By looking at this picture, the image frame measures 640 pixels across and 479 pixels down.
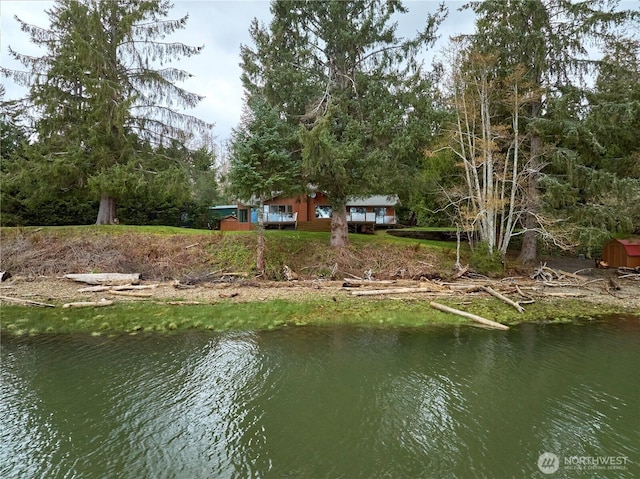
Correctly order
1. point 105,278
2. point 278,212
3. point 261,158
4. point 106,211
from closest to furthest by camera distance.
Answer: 1. point 105,278
2. point 261,158
3. point 106,211
4. point 278,212

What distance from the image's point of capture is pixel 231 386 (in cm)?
668

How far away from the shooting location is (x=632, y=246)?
62.2 ft

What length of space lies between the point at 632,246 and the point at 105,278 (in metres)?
25.9

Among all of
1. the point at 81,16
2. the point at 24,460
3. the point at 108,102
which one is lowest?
the point at 24,460

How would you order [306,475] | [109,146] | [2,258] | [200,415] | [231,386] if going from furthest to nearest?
1. [109,146]
2. [2,258]
3. [231,386]
4. [200,415]
5. [306,475]

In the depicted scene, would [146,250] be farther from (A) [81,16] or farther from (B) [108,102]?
(A) [81,16]

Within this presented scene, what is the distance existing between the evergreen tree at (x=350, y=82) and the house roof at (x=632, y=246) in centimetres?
1251

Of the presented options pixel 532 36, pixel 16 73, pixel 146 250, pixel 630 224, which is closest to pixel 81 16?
pixel 16 73

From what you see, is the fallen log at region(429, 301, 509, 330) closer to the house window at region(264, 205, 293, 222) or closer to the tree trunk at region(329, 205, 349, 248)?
the tree trunk at region(329, 205, 349, 248)

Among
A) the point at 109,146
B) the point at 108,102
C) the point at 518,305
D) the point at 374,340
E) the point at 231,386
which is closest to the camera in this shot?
the point at 231,386

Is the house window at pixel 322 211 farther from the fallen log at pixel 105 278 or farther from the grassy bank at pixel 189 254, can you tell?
the fallen log at pixel 105 278

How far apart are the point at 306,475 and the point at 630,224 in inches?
754

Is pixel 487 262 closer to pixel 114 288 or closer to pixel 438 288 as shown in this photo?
pixel 438 288

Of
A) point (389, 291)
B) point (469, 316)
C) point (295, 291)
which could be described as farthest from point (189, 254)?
point (469, 316)
